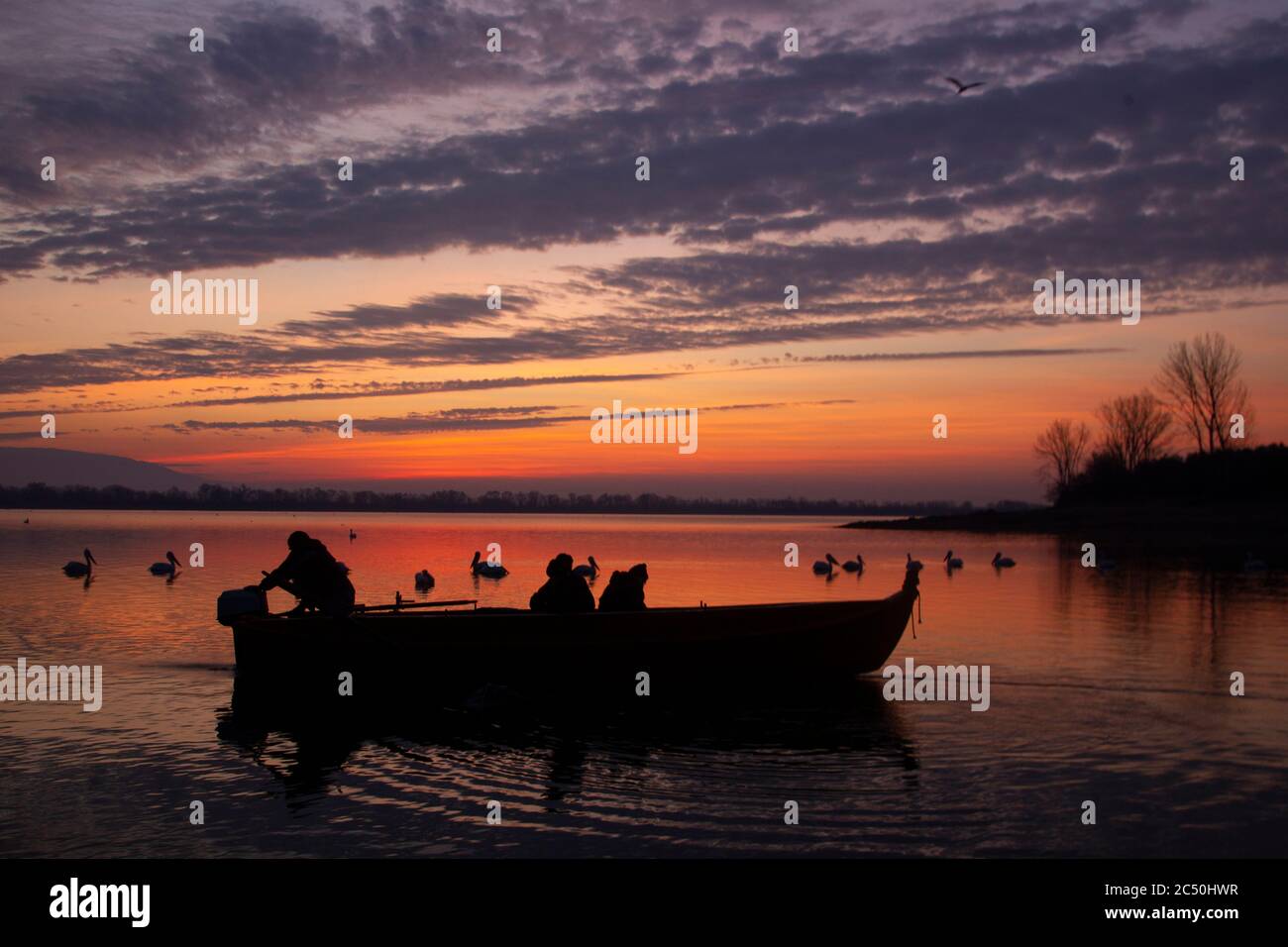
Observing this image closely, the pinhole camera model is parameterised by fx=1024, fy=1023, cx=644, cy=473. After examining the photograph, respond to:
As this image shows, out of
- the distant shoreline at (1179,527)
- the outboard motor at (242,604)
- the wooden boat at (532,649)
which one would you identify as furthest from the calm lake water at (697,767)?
the distant shoreline at (1179,527)

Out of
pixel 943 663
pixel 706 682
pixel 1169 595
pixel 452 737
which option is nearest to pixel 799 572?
pixel 1169 595

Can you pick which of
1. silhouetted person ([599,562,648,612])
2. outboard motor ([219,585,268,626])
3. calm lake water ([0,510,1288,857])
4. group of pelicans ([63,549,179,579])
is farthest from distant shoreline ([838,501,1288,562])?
group of pelicans ([63,549,179,579])

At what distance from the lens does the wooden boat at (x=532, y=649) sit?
15383 mm

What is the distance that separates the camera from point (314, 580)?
16328 mm

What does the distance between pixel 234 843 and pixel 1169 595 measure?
30.2 metres

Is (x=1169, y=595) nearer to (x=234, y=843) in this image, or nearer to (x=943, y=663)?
(x=943, y=663)

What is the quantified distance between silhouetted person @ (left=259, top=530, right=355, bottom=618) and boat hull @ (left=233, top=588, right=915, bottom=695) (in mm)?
501

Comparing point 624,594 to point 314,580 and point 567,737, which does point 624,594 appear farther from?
point 314,580

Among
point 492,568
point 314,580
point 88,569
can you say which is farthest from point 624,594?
point 88,569

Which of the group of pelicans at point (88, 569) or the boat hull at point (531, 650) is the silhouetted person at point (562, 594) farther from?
the group of pelicans at point (88, 569)

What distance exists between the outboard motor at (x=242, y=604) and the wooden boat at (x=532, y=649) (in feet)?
5.90

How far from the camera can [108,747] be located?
12.1 m

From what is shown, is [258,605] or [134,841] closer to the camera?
[134,841]

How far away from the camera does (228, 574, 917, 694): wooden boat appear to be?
15.4m
